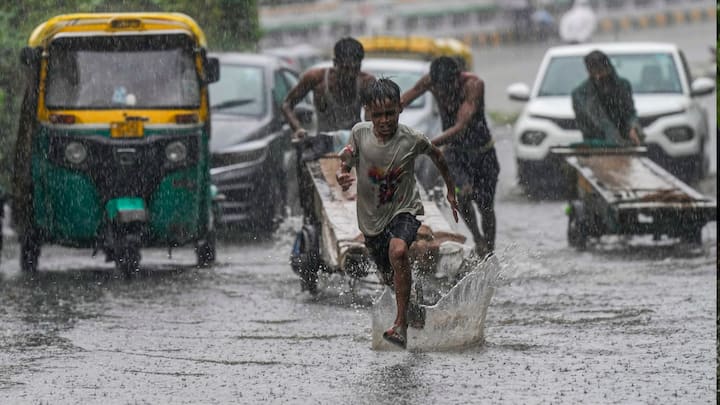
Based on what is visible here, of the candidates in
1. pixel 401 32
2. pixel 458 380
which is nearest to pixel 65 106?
pixel 458 380

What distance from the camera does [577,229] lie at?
14906mm

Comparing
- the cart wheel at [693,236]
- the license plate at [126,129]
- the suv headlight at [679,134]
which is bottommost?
the suv headlight at [679,134]

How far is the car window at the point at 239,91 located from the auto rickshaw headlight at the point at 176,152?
356cm

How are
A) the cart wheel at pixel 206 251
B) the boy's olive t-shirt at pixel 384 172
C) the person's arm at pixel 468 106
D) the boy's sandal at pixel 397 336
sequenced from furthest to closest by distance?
the cart wheel at pixel 206 251
the person's arm at pixel 468 106
the boy's olive t-shirt at pixel 384 172
the boy's sandal at pixel 397 336

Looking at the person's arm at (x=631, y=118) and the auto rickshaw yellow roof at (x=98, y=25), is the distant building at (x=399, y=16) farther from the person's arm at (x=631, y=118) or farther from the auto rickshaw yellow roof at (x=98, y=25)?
the auto rickshaw yellow roof at (x=98, y=25)

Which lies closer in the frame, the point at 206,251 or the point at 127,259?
the point at 127,259

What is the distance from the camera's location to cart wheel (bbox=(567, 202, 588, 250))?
1482 centimetres

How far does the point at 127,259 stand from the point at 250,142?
353 centimetres

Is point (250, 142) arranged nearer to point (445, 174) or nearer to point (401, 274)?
point (445, 174)

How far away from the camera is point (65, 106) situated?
13367mm

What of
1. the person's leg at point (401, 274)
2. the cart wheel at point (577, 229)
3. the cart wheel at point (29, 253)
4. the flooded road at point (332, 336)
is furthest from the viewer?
the cart wheel at point (577, 229)

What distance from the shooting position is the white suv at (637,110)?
19109mm

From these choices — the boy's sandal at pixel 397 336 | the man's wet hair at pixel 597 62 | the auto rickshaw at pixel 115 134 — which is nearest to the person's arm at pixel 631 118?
the man's wet hair at pixel 597 62

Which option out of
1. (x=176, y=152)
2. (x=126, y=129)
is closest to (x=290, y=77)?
(x=176, y=152)
